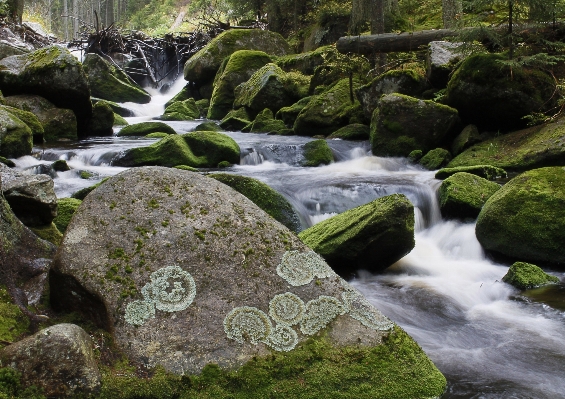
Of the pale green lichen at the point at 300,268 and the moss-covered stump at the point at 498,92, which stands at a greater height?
the moss-covered stump at the point at 498,92

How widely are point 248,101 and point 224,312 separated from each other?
52.1 ft

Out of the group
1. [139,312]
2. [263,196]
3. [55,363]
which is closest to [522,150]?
[263,196]

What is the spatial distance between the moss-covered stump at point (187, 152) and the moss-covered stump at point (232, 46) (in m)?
12.4

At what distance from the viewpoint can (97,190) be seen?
10.6 ft

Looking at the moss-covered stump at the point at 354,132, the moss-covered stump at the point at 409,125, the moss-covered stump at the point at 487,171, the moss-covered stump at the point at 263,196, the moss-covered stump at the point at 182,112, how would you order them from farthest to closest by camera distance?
the moss-covered stump at the point at 182,112 < the moss-covered stump at the point at 354,132 < the moss-covered stump at the point at 409,125 < the moss-covered stump at the point at 487,171 < the moss-covered stump at the point at 263,196

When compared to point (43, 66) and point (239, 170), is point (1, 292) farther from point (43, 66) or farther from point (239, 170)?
point (43, 66)

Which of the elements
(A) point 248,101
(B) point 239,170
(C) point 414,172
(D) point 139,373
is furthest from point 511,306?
(A) point 248,101

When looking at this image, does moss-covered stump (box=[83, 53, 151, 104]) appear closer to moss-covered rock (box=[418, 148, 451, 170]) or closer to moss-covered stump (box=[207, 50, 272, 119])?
moss-covered stump (box=[207, 50, 272, 119])

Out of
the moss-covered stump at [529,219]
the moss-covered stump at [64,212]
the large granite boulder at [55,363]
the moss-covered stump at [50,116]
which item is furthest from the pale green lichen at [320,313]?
the moss-covered stump at [50,116]

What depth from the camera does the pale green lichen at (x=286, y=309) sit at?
271 cm

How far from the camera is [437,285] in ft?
19.3

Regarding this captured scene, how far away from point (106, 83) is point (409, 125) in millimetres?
15828

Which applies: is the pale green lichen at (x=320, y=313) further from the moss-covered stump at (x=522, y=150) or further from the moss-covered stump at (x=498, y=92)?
the moss-covered stump at (x=498, y=92)

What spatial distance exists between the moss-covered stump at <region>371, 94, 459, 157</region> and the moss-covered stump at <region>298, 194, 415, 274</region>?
6.11 metres
